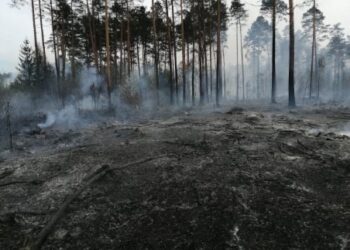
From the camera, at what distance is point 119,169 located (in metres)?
5.47

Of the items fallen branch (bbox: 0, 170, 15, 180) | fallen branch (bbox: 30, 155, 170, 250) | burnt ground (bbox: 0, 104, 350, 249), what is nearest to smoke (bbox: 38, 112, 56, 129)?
burnt ground (bbox: 0, 104, 350, 249)

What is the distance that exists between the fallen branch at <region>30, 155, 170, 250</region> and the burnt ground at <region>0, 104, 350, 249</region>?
6 centimetres

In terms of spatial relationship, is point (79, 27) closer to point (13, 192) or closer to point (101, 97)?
point (101, 97)

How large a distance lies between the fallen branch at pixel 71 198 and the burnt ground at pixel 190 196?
0.20ft

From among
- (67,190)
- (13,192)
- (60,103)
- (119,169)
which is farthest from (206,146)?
(60,103)

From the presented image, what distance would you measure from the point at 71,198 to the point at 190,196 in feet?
6.06

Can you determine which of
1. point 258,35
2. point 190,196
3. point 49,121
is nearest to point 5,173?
point 190,196

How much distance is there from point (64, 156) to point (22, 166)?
89 centimetres

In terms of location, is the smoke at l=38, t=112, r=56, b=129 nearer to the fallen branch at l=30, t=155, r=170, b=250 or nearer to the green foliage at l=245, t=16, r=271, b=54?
the fallen branch at l=30, t=155, r=170, b=250

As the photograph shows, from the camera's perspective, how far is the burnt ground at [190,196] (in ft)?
11.0

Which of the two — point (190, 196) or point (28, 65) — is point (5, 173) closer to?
point (190, 196)

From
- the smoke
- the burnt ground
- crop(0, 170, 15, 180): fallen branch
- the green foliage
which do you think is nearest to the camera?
the burnt ground

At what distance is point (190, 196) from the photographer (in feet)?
14.1

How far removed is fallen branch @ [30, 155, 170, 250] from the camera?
11.2ft
